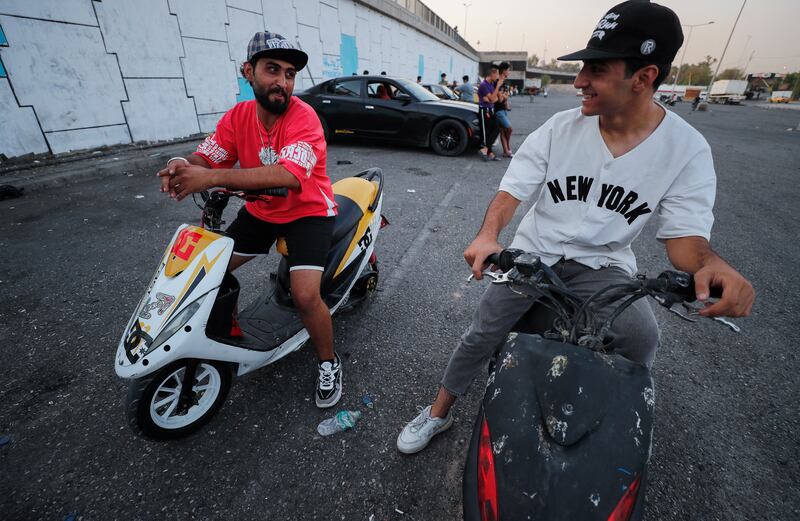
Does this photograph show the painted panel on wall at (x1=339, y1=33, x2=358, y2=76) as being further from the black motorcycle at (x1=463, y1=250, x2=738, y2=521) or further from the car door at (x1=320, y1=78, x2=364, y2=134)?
the black motorcycle at (x1=463, y1=250, x2=738, y2=521)

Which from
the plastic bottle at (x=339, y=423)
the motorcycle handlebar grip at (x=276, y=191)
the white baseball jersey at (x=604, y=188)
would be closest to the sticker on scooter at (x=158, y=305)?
the motorcycle handlebar grip at (x=276, y=191)

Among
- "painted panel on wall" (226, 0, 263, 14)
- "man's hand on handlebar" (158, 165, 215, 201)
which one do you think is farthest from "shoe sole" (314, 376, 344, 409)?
"painted panel on wall" (226, 0, 263, 14)

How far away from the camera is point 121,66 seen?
277 inches

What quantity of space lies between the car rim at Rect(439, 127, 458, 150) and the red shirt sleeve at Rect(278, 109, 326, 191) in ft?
21.4

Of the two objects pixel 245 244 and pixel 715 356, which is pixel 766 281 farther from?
pixel 245 244

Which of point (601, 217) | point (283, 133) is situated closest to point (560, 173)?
point (601, 217)

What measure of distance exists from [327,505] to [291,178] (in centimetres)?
152

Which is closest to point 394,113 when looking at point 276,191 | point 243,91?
point 243,91

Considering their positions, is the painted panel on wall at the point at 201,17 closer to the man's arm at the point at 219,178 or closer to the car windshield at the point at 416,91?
the car windshield at the point at 416,91

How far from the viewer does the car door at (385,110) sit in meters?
8.21

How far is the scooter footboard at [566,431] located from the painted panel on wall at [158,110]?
9.01 meters

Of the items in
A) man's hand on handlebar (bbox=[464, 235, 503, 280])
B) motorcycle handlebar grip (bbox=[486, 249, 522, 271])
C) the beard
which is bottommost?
man's hand on handlebar (bbox=[464, 235, 503, 280])

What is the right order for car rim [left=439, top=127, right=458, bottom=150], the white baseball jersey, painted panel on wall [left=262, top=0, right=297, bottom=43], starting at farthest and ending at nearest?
1. painted panel on wall [left=262, top=0, right=297, bottom=43]
2. car rim [left=439, top=127, right=458, bottom=150]
3. the white baseball jersey

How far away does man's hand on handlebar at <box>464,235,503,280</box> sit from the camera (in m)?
1.36
